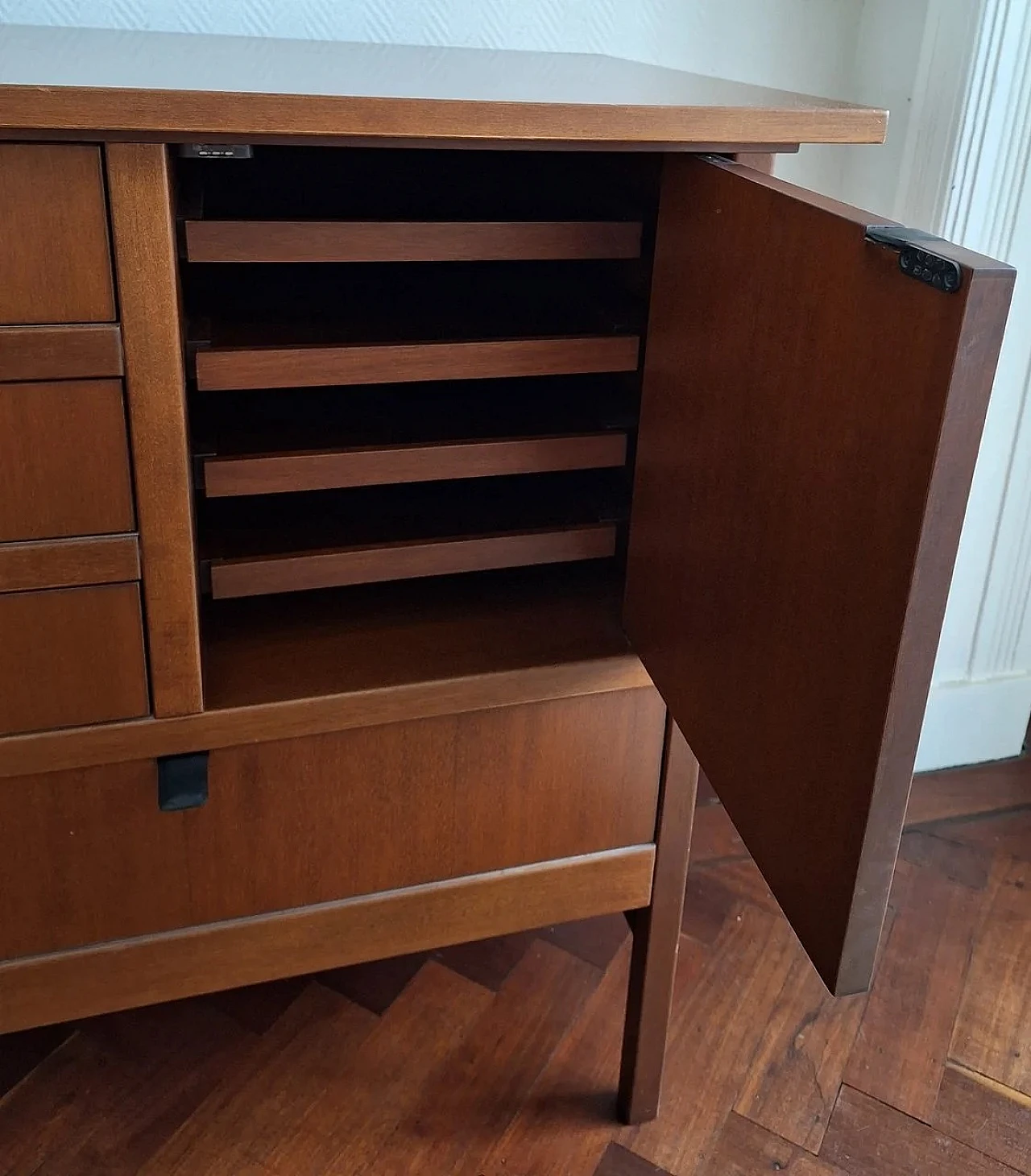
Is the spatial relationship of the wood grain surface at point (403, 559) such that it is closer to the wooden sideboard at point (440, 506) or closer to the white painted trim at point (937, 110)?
the wooden sideboard at point (440, 506)

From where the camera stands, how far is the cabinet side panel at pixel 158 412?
0.57 m

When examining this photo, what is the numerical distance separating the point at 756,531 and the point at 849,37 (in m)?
0.82

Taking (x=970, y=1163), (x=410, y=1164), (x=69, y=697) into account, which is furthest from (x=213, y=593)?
(x=970, y=1163)

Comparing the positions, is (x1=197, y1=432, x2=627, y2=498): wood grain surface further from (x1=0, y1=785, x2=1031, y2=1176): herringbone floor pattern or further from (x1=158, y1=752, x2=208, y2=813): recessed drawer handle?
(x1=0, y1=785, x2=1031, y2=1176): herringbone floor pattern

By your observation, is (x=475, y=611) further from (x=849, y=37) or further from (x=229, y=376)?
(x=849, y=37)

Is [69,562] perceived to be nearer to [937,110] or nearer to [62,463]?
[62,463]

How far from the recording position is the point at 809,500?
54 centimetres

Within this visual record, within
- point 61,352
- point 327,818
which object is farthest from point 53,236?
point 327,818

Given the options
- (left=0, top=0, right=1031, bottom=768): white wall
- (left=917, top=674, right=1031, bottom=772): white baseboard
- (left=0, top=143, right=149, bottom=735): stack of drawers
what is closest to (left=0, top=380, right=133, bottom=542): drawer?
(left=0, top=143, right=149, bottom=735): stack of drawers

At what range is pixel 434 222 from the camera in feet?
2.20

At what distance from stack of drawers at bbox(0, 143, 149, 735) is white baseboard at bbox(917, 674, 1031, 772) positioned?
3.44 feet

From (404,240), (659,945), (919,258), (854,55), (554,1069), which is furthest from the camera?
(854,55)

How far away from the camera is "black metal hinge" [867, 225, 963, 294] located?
43 centimetres

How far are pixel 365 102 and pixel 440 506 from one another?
353 millimetres
